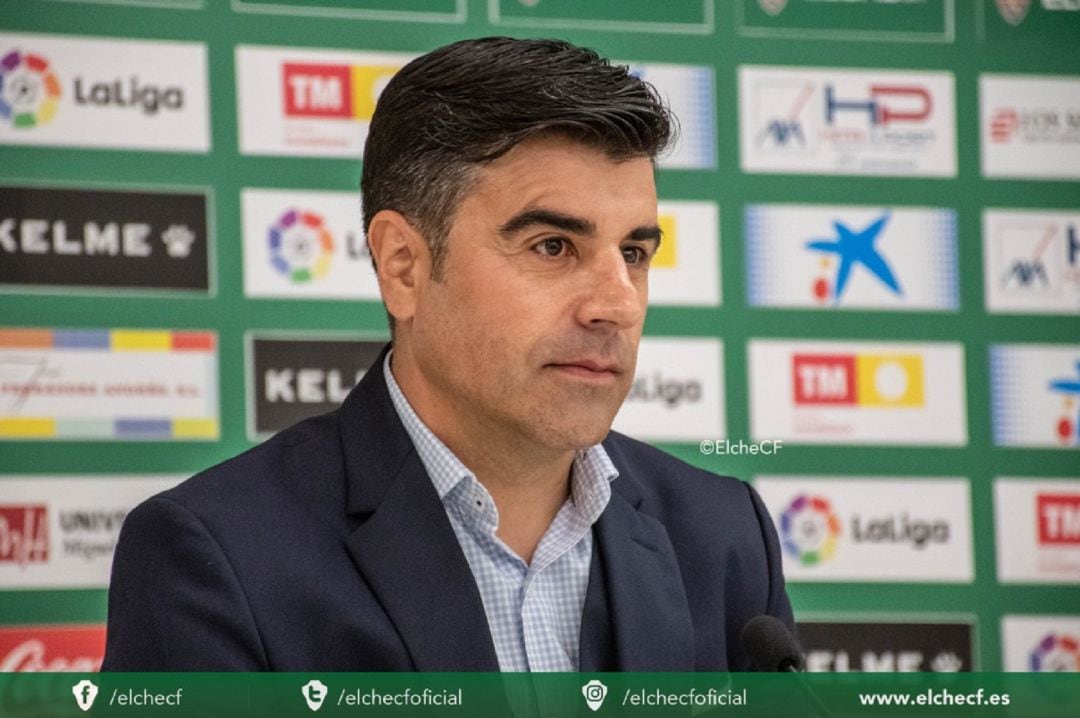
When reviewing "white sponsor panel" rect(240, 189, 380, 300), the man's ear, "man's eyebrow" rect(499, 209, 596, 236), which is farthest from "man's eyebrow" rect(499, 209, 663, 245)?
"white sponsor panel" rect(240, 189, 380, 300)

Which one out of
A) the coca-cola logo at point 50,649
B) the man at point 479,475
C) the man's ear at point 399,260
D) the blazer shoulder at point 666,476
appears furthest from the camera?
the coca-cola logo at point 50,649

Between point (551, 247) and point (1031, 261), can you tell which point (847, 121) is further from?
point (551, 247)

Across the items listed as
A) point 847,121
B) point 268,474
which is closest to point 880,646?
point 847,121

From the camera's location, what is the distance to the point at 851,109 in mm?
3807

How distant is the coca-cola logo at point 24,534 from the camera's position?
333cm

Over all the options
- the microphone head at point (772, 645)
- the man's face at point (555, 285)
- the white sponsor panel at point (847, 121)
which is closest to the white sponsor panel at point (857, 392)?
the white sponsor panel at point (847, 121)

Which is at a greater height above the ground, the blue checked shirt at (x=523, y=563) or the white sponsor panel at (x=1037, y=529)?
the blue checked shirt at (x=523, y=563)

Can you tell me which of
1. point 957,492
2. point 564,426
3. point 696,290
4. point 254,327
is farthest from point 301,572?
point 957,492

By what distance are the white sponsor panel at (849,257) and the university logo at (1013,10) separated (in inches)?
20.5

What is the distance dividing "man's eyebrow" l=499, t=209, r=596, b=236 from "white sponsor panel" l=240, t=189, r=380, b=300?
4.75 feet

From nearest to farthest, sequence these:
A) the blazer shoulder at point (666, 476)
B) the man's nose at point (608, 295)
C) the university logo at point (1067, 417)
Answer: the man's nose at point (608, 295) → the blazer shoulder at point (666, 476) → the university logo at point (1067, 417)

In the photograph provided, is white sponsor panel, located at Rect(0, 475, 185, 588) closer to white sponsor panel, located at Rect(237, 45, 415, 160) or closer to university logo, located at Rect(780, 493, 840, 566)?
white sponsor panel, located at Rect(237, 45, 415, 160)

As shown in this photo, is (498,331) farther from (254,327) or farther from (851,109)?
(851,109)

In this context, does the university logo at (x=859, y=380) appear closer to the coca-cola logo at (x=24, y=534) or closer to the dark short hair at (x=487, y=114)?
the dark short hair at (x=487, y=114)
